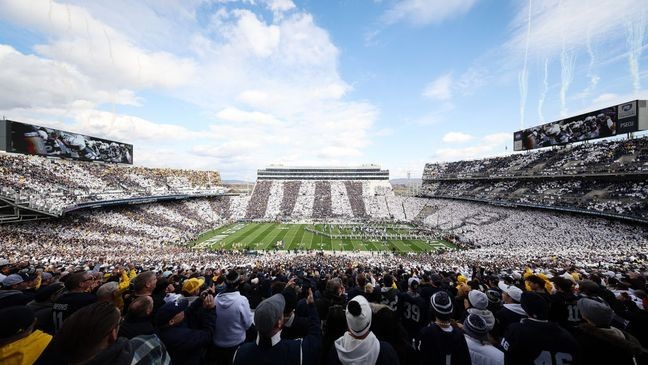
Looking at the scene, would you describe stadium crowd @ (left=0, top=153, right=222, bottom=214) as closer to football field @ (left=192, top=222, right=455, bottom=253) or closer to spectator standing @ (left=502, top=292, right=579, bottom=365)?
football field @ (left=192, top=222, right=455, bottom=253)

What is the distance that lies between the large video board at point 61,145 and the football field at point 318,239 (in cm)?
2578

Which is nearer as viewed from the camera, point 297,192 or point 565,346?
point 565,346

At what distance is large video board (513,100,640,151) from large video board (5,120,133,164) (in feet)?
264

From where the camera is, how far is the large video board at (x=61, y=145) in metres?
Result: 36.5

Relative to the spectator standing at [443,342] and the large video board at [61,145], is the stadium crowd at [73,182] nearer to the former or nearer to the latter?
the large video board at [61,145]

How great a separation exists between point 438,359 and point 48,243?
35.8 metres

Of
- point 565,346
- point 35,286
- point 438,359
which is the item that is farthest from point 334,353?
point 35,286

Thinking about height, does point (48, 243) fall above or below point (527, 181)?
below

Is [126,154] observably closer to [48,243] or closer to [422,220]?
[48,243]

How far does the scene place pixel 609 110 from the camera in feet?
130

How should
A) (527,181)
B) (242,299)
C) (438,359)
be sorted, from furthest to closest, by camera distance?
(527,181), (242,299), (438,359)

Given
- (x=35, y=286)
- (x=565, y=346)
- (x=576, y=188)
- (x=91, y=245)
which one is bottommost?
(x=91, y=245)

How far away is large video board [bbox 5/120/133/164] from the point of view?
120ft

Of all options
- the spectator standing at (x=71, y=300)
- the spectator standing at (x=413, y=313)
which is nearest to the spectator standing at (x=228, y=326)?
the spectator standing at (x=71, y=300)
